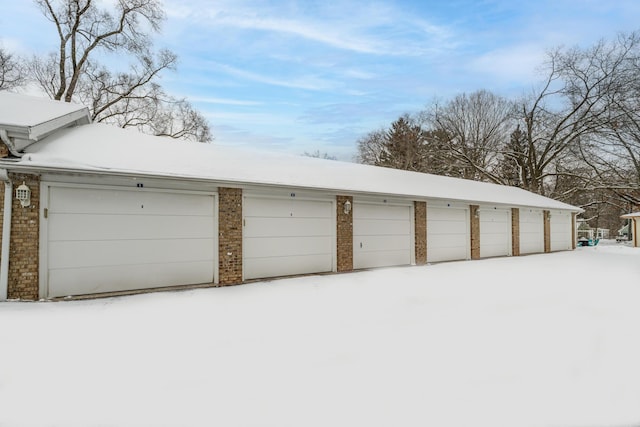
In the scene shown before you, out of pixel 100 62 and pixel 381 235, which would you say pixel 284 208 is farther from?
pixel 100 62

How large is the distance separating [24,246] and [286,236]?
4990 mm

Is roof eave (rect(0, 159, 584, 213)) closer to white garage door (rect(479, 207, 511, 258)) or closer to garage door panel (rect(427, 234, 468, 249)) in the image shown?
garage door panel (rect(427, 234, 468, 249))

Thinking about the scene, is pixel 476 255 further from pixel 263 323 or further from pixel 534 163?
pixel 534 163

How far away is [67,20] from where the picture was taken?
60.1 feet

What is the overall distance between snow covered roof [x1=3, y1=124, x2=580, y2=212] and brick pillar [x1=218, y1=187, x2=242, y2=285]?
0.45 metres

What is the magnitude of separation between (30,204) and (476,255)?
526 inches

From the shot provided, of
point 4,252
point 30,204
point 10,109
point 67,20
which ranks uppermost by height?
point 67,20

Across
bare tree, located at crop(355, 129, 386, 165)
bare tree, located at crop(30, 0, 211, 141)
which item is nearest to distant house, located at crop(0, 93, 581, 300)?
bare tree, located at crop(30, 0, 211, 141)

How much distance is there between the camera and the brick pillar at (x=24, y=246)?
5.67 metres

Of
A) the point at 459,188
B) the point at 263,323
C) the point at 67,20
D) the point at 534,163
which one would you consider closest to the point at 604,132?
the point at 534,163

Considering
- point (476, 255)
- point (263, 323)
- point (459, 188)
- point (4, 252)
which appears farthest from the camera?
point (459, 188)

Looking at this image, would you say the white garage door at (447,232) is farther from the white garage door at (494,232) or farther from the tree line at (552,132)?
the tree line at (552,132)

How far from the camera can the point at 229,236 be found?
302 inches

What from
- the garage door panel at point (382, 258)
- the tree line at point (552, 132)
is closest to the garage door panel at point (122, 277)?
the garage door panel at point (382, 258)
